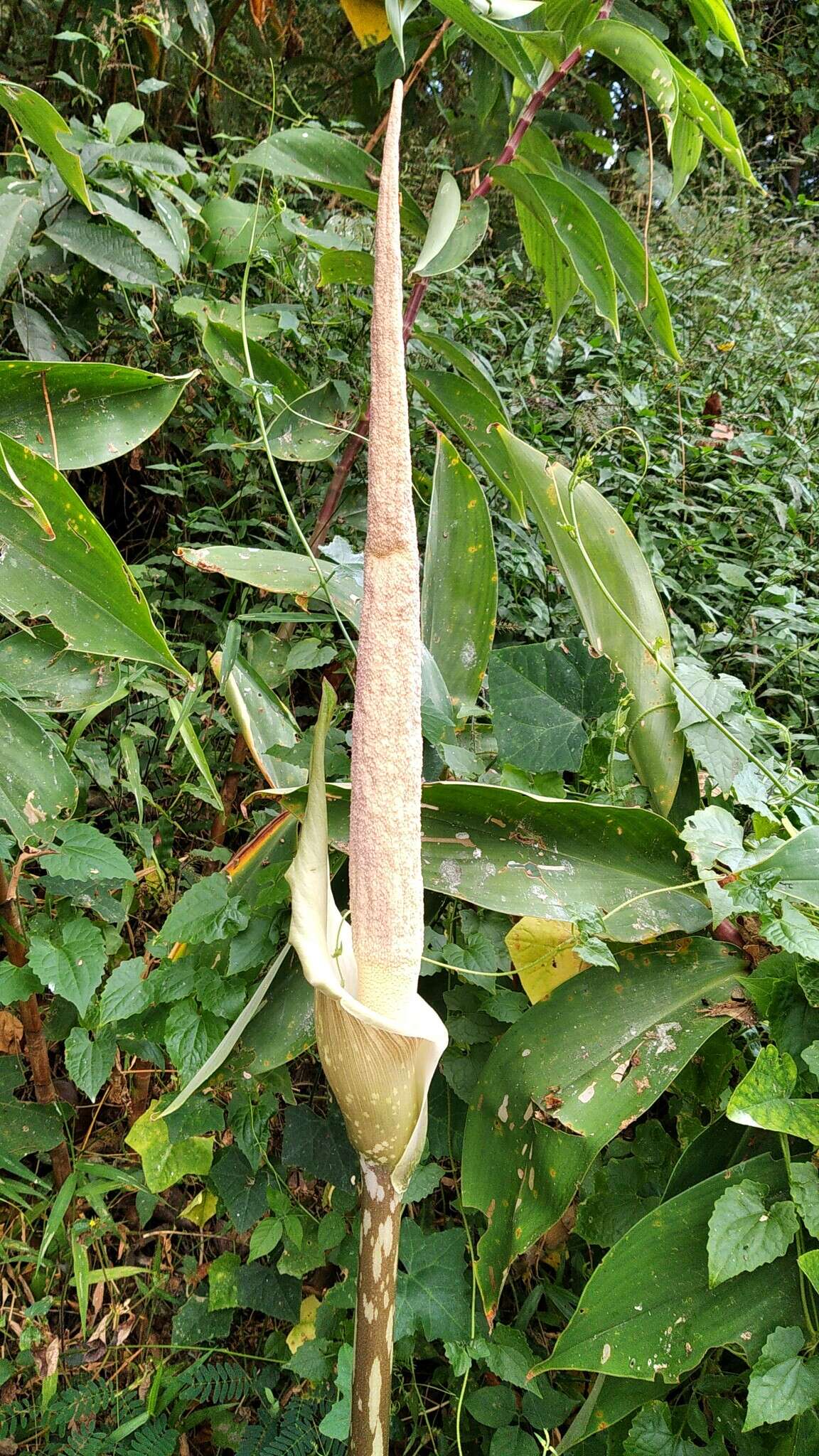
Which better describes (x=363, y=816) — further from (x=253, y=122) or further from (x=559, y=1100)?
(x=253, y=122)

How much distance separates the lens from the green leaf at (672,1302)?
54cm

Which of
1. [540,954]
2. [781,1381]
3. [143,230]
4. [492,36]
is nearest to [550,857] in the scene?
[540,954]

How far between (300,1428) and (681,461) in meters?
1.32

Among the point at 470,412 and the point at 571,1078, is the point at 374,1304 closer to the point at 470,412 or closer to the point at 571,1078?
the point at 571,1078

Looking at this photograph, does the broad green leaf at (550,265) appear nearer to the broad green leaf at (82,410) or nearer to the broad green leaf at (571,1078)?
the broad green leaf at (82,410)

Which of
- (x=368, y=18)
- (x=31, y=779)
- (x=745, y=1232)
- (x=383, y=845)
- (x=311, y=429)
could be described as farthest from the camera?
(x=368, y=18)

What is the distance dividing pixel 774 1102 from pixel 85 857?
0.50m

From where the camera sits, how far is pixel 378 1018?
0.44 m

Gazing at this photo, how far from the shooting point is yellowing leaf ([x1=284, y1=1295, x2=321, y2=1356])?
798 mm

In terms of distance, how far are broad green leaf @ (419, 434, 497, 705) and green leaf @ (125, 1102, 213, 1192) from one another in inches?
17.8

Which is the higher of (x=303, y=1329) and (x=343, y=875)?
(x=343, y=875)

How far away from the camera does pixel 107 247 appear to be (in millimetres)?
930

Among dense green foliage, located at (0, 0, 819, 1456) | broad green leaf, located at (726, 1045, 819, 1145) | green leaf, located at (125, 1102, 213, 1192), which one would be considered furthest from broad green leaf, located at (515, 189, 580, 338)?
green leaf, located at (125, 1102, 213, 1192)

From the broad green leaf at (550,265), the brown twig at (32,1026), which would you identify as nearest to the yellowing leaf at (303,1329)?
the brown twig at (32,1026)
